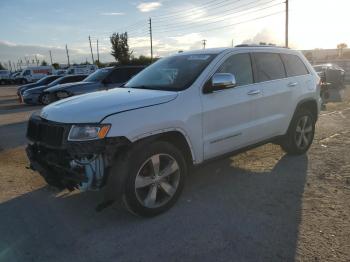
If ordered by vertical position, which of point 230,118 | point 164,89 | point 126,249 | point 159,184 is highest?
point 164,89

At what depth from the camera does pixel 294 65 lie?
19.0 feet

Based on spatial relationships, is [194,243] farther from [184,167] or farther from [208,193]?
[208,193]

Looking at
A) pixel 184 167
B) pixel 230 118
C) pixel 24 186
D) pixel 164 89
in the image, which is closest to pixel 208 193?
pixel 184 167

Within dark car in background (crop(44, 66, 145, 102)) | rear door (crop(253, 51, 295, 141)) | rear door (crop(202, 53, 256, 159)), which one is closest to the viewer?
rear door (crop(202, 53, 256, 159))

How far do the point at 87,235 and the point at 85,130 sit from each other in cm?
106

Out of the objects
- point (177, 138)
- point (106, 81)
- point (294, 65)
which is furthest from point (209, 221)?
point (106, 81)

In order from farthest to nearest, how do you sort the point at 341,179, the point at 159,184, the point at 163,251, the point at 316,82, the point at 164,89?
the point at 316,82
the point at 341,179
the point at 164,89
the point at 159,184
the point at 163,251

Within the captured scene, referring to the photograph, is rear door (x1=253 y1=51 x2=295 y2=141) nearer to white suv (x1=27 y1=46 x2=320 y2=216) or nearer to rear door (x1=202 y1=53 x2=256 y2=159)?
white suv (x1=27 y1=46 x2=320 y2=216)

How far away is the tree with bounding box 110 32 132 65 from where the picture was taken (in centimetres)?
5812

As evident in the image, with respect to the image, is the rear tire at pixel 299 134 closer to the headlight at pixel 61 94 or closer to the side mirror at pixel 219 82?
the side mirror at pixel 219 82

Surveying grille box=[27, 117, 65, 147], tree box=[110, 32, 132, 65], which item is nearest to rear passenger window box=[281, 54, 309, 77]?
grille box=[27, 117, 65, 147]

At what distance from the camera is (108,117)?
11.4 ft

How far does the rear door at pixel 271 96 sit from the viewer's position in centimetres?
502

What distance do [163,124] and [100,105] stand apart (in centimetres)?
70
